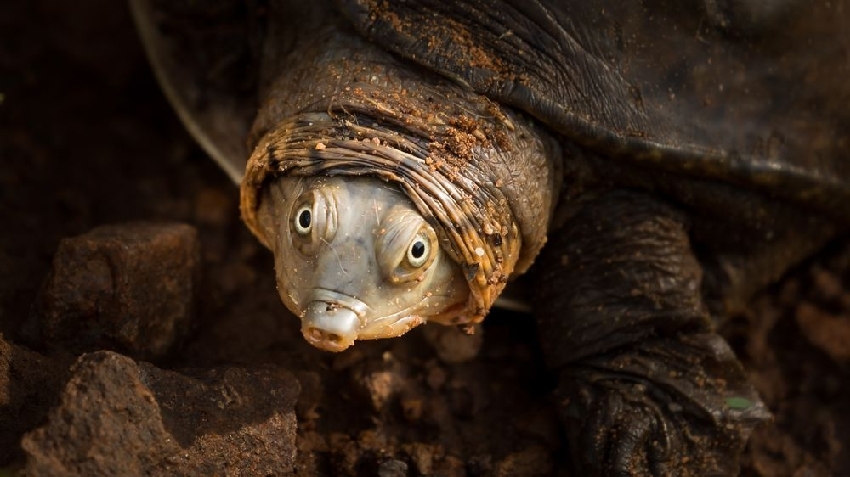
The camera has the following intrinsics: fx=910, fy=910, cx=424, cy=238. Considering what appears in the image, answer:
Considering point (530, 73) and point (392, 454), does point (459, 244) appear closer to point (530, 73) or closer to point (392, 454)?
point (530, 73)

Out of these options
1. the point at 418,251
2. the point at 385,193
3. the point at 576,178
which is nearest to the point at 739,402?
the point at 576,178

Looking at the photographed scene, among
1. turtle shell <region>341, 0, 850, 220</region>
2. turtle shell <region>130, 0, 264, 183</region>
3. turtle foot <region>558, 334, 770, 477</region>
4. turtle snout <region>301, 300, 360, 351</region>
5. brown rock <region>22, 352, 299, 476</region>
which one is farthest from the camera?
turtle shell <region>130, 0, 264, 183</region>

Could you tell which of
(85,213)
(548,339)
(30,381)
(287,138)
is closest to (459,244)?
(287,138)

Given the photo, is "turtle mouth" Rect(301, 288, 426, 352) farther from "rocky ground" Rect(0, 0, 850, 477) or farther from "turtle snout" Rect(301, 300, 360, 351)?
"rocky ground" Rect(0, 0, 850, 477)

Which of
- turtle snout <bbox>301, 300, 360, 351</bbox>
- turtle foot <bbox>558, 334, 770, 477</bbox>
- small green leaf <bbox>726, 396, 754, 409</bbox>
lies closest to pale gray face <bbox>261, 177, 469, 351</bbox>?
turtle snout <bbox>301, 300, 360, 351</bbox>

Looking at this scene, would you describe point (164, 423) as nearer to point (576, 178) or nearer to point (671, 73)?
point (576, 178)

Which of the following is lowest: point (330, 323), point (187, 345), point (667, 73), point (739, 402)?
point (187, 345)

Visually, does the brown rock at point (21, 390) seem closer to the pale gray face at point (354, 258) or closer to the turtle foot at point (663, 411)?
the pale gray face at point (354, 258)
